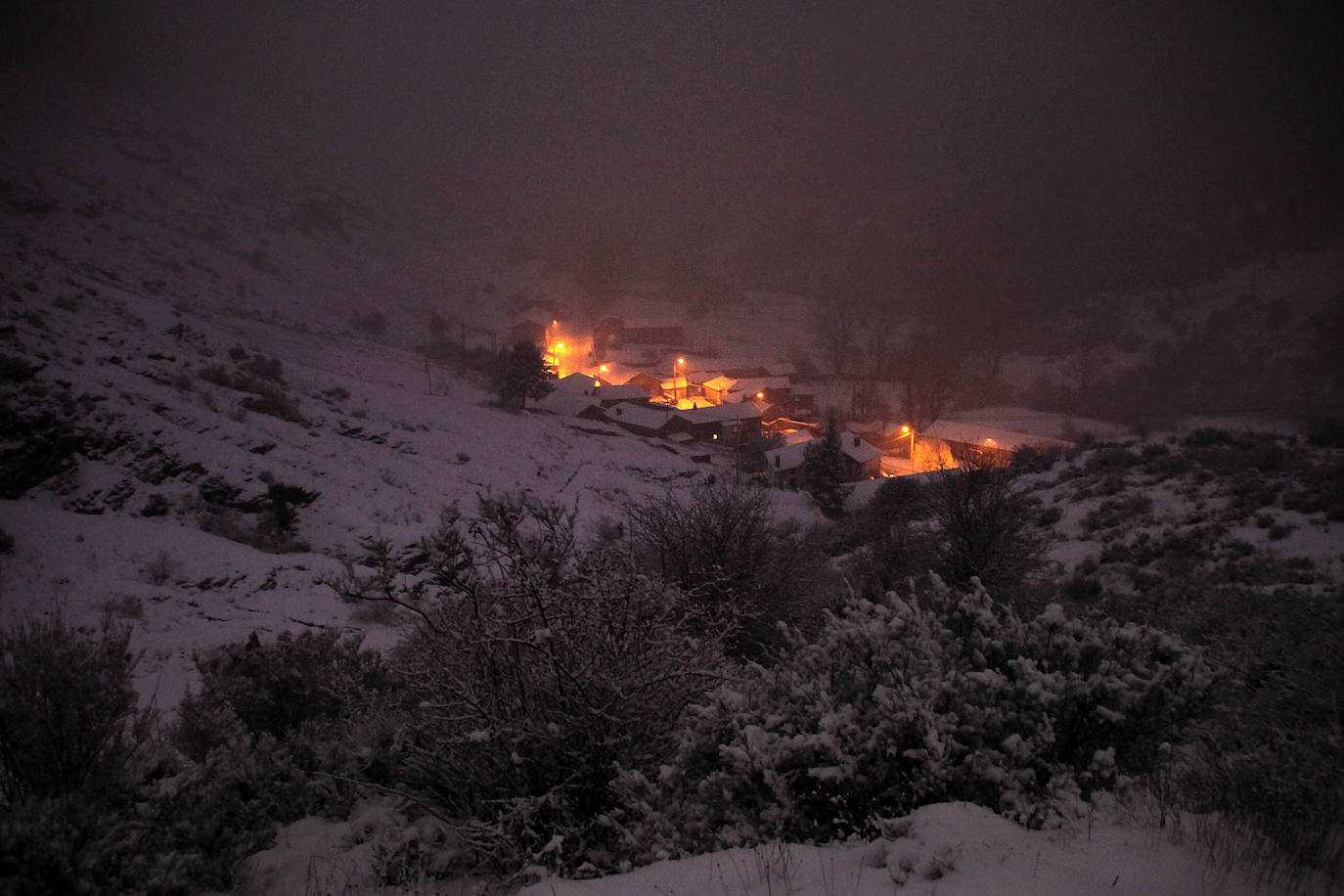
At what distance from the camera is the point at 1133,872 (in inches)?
99.8

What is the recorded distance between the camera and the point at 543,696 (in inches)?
155

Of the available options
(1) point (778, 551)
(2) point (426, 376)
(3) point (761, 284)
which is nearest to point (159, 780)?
(1) point (778, 551)

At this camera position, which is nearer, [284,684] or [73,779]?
[73,779]

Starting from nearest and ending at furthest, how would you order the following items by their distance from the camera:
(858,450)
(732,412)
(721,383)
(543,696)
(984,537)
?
(543,696), (984,537), (858,450), (732,412), (721,383)

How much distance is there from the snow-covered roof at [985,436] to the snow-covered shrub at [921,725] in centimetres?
3475

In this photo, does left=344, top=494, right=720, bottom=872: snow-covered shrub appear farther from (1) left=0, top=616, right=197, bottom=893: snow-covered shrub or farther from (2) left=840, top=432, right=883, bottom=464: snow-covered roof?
(2) left=840, top=432, right=883, bottom=464: snow-covered roof

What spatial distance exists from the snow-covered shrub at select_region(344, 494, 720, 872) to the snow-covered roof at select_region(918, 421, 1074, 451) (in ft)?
117

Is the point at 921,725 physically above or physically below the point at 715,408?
below

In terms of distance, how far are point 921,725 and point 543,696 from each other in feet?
7.35

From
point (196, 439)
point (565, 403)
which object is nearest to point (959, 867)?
point (196, 439)

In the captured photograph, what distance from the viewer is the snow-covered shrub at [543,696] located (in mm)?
3576

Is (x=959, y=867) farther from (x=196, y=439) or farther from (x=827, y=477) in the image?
(x=827, y=477)

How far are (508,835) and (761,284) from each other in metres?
87.4

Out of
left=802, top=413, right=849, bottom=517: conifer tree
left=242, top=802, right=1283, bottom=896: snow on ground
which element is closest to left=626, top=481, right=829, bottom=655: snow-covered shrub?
left=242, top=802, right=1283, bottom=896: snow on ground
